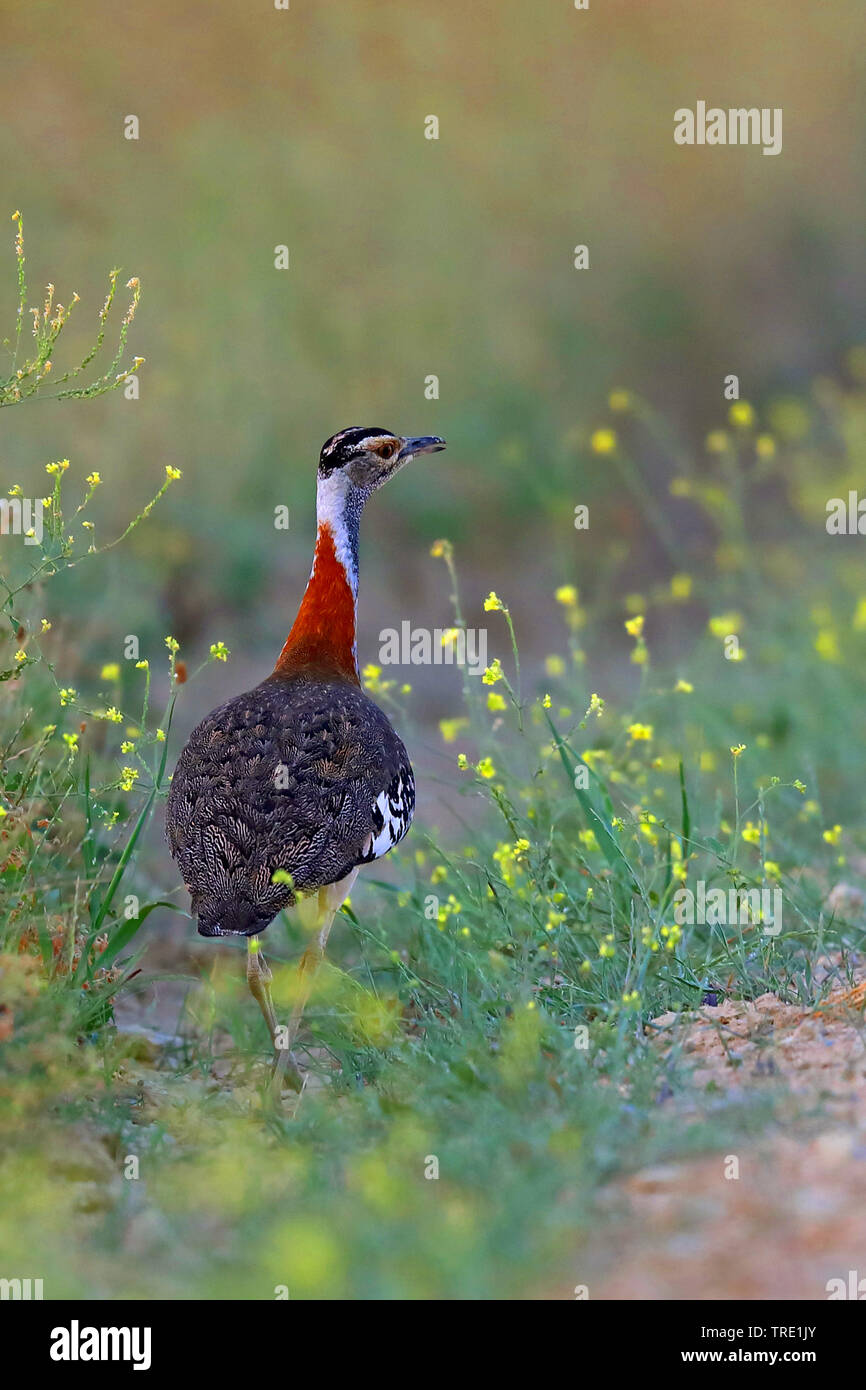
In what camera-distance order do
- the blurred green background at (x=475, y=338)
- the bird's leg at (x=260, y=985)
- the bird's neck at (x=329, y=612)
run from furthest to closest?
1. the blurred green background at (x=475, y=338)
2. the bird's neck at (x=329, y=612)
3. the bird's leg at (x=260, y=985)

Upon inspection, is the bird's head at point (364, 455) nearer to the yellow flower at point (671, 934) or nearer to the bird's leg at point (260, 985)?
the bird's leg at point (260, 985)

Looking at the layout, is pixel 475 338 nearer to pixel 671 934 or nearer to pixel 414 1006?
pixel 414 1006

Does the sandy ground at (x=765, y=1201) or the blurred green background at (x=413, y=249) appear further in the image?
the blurred green background at (x=413, y=249)

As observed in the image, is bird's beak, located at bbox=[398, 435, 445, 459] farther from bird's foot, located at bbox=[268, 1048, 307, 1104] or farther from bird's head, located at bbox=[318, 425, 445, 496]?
bird's foot, located at bbox=[268, 1048, 307, 1104]

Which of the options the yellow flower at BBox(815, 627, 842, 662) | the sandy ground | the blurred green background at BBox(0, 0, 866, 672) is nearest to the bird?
the sandy ground

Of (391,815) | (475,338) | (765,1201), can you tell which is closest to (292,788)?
(391,815)

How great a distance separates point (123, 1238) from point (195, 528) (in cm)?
671

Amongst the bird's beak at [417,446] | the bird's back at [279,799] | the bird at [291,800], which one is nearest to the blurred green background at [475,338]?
the bird at [291,800]

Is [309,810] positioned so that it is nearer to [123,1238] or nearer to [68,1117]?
[68,1117]

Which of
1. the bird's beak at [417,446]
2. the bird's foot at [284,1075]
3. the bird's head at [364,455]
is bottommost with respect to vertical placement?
the bird's foot at [284,1075]

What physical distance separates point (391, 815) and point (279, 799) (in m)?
0.43

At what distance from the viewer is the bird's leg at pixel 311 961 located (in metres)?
Answer: 4.82

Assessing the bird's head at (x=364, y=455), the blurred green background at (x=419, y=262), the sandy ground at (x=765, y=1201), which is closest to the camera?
the sandy ground at (x=765, y=1201)

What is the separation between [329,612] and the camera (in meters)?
5.55
